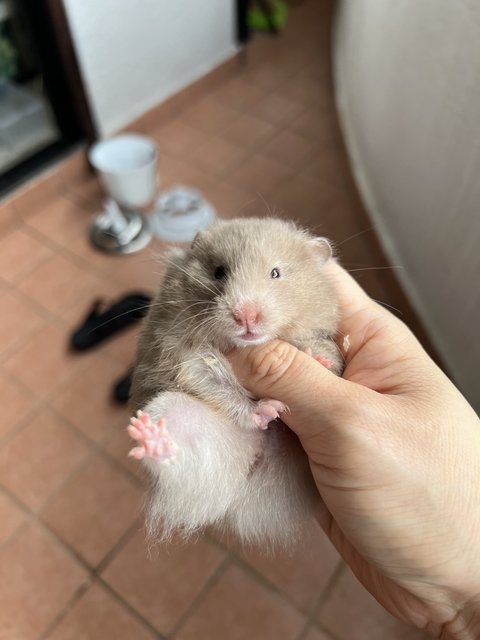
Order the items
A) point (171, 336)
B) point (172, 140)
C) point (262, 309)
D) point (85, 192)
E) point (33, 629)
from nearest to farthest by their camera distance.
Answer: point (262, 309), point (171, 336), point (33, 629), point (85, 192), point (172, 140)

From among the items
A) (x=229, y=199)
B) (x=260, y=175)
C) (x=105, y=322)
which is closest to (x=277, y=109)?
(x=260, y=175)

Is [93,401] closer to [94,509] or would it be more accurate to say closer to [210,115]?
[94,509]

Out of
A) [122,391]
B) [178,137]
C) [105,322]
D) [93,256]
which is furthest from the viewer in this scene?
[178,137]

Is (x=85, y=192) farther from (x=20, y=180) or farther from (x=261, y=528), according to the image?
(x=261, y=528)

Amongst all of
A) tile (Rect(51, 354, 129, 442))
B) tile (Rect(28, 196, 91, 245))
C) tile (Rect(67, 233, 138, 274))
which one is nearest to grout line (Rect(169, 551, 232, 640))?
tile (Rect(51, 354, 129, 442))

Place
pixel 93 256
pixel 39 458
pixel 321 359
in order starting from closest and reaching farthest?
pixel 321 359
pixel 39 458
pixel 93 256

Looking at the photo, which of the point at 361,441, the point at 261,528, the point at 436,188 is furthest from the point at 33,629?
the point at 436,188

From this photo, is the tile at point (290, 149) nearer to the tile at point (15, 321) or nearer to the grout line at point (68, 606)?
the tile at point (15, 321)
